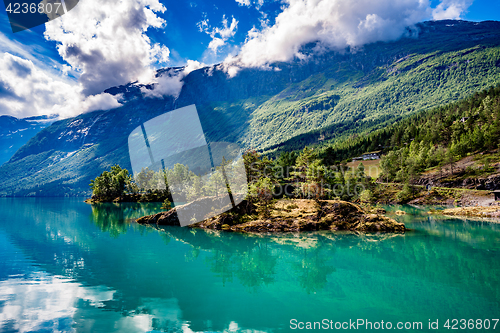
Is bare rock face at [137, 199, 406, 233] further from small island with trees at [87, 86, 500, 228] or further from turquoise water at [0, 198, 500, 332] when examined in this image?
turquoise water at [0, 198, 500, 332]

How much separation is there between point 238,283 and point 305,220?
90.3ft

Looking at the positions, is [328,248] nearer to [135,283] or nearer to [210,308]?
[210,308]

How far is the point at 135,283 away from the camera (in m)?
19.1

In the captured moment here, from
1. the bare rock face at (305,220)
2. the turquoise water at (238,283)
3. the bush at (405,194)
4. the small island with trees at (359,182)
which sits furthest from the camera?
the bush at (405,194)

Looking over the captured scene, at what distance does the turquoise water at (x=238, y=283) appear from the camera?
14.1 metres

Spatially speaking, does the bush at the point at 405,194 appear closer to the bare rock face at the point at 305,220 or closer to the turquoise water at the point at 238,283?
the bare rock face at the point at 305,220

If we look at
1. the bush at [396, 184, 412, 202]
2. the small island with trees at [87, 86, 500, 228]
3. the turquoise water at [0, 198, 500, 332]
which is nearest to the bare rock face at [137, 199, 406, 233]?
the small island with trees at [87, 86, 500, 228]

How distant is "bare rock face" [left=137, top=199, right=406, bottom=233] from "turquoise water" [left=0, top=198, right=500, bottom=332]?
680 cm

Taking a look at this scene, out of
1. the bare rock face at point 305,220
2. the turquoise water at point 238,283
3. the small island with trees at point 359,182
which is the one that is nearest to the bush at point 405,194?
the small island with trees at point 359,182

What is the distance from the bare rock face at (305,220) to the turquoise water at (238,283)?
6796 millimetres

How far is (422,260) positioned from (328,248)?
10046mm

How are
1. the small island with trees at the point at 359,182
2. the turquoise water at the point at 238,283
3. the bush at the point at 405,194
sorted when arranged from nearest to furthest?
1. the turquoise water at the point at 238,283
2. the small island with trees at the point at 359,182
3. the bush at the point at 405,194

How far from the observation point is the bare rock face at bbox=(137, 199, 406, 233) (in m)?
42.8

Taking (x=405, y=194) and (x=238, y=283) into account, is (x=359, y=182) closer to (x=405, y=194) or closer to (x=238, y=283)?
(x=405, y=194)
